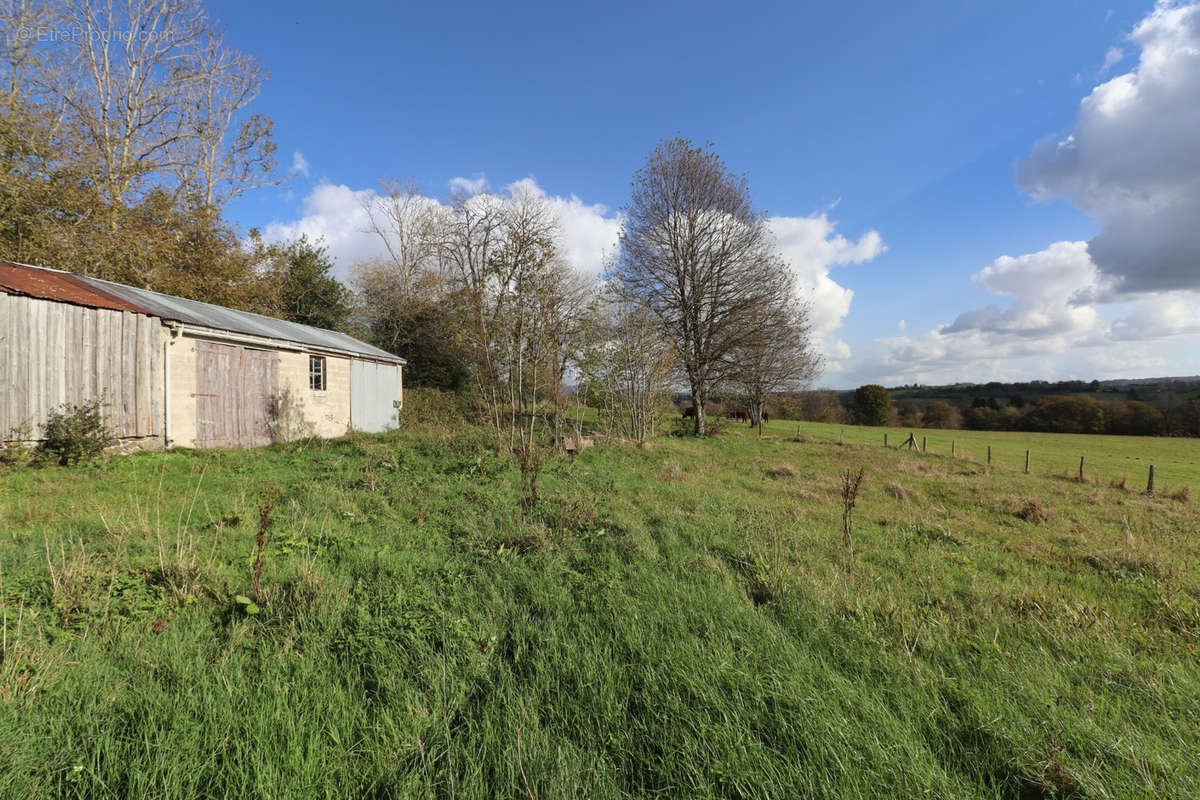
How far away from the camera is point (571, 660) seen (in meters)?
2.49

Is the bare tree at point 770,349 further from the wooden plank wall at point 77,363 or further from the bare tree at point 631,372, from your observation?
the wooden plank wall at point 77,363

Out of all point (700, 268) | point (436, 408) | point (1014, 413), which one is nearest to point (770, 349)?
point (700, 268)

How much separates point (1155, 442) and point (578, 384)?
43429 millimetres

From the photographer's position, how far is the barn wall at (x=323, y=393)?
39.5 ft

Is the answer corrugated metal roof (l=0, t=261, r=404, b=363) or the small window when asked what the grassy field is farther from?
the small window

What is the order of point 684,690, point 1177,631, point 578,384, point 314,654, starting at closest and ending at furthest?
point 684,690 → point 314,654 → point 1177,631 → point 578,384

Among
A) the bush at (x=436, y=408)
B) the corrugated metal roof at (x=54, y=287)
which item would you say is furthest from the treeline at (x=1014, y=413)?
the corrugated metal roof at (x=54, y=287)

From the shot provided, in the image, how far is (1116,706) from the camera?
2146mm

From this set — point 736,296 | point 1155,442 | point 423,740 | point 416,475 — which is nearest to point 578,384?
point 416,475

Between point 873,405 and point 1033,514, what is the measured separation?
42.9 m

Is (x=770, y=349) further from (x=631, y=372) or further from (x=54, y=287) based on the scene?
(x=54, y=287)

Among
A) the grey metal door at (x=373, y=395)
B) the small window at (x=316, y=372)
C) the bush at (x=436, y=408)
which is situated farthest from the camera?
the bush at (x=436, y=408)

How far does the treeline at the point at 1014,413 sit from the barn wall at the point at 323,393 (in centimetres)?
3099

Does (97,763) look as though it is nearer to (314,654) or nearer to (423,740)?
(314,654)
